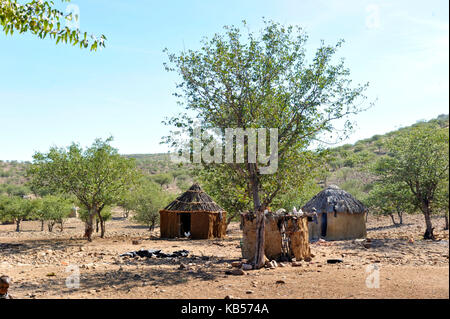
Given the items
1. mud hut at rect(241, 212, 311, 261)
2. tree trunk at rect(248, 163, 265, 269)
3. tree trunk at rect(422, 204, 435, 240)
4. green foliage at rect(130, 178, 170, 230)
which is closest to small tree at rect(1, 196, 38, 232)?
green foliage at rect(130, 178, 170, 230)

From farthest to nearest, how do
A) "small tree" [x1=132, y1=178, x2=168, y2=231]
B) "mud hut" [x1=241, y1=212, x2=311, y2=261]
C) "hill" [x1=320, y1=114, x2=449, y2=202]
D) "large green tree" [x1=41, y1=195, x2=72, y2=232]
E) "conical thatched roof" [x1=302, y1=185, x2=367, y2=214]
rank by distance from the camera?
"hill" [x1=320, y1=114, x2=449, y2=202], "small tree" [x1=132, y1=178, x2=168, y2=231], "large green tree" [x1=41, y1=195, x2=72, y2=232], "conical thatched roof" [x1=302, y1=185, x2=367, y2=214], "mud hut" [x1=241, y1=212, x2=311, y2=261]

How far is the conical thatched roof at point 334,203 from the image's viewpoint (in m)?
20.4

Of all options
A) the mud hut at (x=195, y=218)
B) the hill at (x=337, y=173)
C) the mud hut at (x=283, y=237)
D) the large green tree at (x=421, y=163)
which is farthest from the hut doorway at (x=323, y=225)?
the hill at (x=337, y=173)

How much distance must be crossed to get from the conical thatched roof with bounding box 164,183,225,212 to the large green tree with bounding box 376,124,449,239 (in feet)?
32.5

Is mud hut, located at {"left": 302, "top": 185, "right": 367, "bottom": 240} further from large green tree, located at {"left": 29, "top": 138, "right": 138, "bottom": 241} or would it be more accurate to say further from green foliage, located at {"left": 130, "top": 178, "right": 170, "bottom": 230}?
green foliage, located at {"left": 130, "top": 178, "right": 170, "bottom": 230}

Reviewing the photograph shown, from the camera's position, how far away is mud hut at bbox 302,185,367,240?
67.4 ft

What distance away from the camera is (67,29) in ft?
19.9

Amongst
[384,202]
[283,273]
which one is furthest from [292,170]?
[384,202]

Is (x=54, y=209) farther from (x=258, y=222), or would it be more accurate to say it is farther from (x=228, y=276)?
(x=228, y=276)

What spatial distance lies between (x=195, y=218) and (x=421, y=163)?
1237cm

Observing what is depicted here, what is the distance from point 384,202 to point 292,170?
10262mm

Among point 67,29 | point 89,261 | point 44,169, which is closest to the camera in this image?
point 67,29

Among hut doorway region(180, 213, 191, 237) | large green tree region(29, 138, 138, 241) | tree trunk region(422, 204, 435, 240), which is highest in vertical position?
large green tree region(29, 138, 138, 241)
